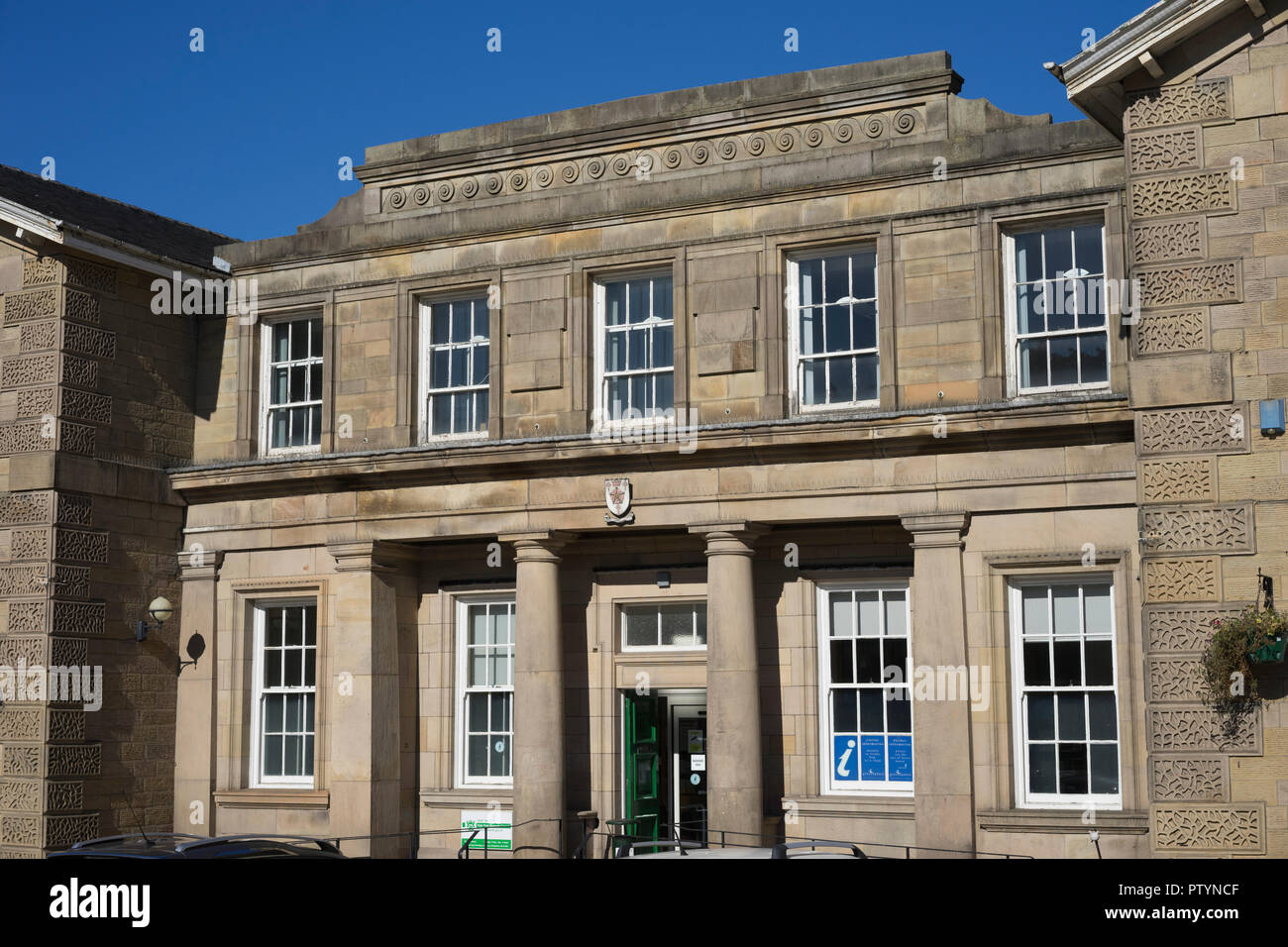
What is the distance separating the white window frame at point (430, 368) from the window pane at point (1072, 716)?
8368mm

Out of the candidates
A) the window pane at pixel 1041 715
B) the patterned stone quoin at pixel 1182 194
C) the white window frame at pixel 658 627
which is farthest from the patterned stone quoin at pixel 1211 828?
the white window frame at pixel 658 627

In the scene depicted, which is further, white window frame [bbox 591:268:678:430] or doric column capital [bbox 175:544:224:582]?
doric column capital [bbox 175:544:224:582]

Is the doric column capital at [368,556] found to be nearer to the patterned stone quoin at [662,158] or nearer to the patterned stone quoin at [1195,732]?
the patterned stone quoin at [662,158]

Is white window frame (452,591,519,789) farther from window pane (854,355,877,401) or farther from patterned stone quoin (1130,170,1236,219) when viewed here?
patterned stone quoin (1130,170,1236,219)

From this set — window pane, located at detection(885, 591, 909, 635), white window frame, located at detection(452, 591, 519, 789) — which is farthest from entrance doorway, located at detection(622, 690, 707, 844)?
window pane, located at detection(885, 591, 909, 635)

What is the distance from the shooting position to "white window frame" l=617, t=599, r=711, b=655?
19.7 metres

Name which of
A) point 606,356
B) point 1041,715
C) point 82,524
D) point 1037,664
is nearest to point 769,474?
point 606,356

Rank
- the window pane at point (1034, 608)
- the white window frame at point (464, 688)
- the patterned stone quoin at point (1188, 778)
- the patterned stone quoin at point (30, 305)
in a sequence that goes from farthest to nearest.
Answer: the white window frame at point (464, 688) → the patterned stone quoin at point (30, 305) → the window pane at point (1034, 608) → the patterned stone quoin at point (1188, 778)

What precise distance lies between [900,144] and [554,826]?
380 inches

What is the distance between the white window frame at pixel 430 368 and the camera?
20.5 meters

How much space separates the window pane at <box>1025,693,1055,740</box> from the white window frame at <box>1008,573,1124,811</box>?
0.05m

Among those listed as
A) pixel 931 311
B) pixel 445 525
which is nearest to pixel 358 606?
pixel 445 525

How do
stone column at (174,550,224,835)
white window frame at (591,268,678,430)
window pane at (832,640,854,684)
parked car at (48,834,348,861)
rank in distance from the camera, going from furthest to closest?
1. stone column at (174,550,224,835)
2. white window frame at (591,268,678,430)
3. window pane at (832,640,854,684)
4. parked car at (48,834,348,861)

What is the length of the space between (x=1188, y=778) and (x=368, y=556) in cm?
1115
